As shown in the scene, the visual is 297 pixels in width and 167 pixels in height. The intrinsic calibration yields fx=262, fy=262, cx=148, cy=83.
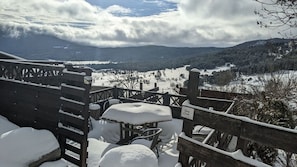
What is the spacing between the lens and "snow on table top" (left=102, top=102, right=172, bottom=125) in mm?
7410

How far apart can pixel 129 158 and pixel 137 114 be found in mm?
3996

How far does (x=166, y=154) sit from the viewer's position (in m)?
7.16

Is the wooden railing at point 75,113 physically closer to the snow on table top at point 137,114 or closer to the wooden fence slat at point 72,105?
the wooden fence slat at point 72,105

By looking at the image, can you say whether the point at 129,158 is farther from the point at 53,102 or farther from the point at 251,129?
the point at 53,102

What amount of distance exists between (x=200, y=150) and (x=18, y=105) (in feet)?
14.7

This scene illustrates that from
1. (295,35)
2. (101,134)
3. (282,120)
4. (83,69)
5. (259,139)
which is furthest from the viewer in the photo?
(101,134)

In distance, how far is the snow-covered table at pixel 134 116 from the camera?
740 cm

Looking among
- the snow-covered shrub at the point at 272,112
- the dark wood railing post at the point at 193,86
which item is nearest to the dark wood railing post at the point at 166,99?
the snow-covered shrub at the point at 272,112

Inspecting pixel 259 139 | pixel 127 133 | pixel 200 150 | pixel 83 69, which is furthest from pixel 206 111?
pixel 127 133

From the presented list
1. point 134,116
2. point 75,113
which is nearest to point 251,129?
point 75,113

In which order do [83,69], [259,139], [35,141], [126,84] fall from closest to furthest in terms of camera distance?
[259,139] < [35,141] < [83,69] < [126,84]

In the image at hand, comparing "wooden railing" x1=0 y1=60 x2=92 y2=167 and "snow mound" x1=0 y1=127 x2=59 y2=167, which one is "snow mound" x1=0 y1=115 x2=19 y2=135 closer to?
"wooden railing" x1=0 y1=60 x2=92 y2=167

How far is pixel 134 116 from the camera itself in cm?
747

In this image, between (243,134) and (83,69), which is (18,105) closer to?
(83,69)
